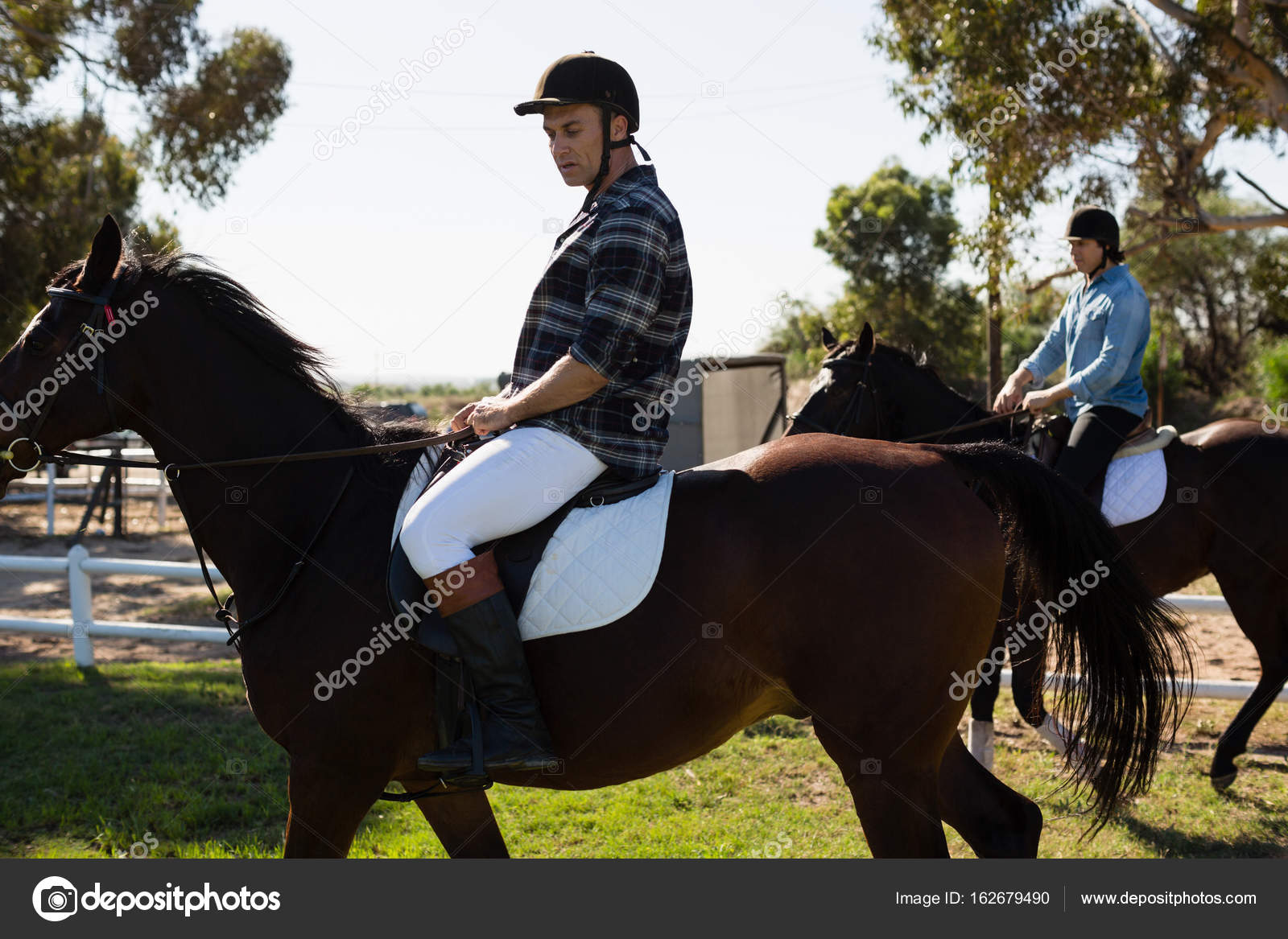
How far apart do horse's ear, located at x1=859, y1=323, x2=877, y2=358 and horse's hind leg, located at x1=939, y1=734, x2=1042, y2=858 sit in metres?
3.25

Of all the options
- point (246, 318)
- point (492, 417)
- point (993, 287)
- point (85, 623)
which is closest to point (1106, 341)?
point (492, 417)

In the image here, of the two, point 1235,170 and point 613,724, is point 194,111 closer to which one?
point 1235,170

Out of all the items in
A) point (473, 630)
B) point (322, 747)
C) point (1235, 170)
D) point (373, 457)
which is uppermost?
point (1235, 170)

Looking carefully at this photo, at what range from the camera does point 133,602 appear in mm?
12500

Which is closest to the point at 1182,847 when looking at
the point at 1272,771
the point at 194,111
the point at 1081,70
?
the point at 1272,771

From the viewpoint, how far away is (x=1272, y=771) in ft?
19.3

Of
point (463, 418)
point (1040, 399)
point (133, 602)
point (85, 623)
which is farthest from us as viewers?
point (133, 602)

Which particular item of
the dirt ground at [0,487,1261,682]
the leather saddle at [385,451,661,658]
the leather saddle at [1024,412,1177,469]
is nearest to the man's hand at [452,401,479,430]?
the leather saddle at [385,451,661,658]

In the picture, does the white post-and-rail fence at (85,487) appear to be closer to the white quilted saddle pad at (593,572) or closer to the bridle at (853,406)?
the bridle at (853,406)

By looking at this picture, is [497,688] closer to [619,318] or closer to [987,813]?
[619,318]

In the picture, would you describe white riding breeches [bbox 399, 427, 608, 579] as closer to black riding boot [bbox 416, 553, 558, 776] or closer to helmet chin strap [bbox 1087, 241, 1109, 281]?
black riding boot [bbox 416, 553, 558, 776]

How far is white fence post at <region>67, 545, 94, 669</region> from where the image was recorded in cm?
820

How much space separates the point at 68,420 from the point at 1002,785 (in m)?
3.46
